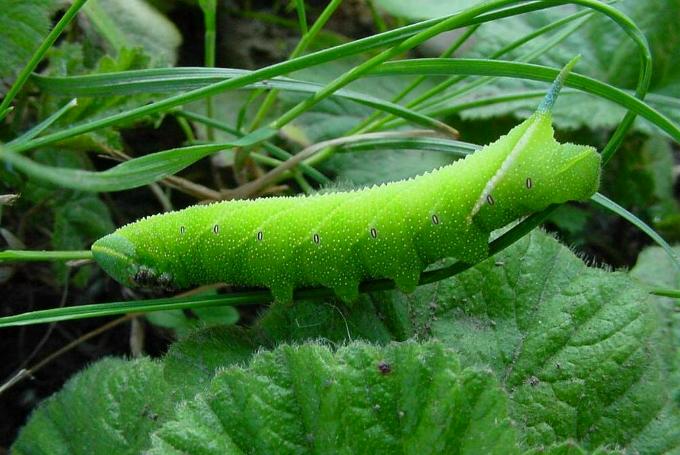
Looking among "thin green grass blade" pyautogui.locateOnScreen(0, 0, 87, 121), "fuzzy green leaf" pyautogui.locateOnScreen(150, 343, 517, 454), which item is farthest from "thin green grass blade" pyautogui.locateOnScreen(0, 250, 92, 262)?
"fuzzy green leaf" pyautogui.locateOnScreen(150, 343, 517, 454)

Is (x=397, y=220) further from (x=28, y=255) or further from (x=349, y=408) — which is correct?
(x=28, y=255)

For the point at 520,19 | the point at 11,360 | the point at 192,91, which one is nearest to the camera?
the point at 192,91

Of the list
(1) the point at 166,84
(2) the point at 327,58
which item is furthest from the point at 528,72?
(1) the point at 166,84

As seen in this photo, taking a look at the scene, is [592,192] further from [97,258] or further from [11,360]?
[11,360]

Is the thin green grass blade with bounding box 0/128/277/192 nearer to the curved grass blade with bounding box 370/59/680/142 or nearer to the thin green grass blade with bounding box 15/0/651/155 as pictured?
the thin green grass blade with bounding box 15/0/651/155

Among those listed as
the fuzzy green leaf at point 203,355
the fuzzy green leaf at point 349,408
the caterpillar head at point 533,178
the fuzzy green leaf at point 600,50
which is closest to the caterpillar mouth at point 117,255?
the fuzzy green leaf at point 203,355

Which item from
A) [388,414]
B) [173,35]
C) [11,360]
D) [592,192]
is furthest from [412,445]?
[173,35]
